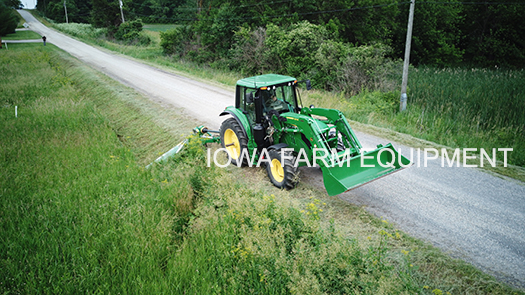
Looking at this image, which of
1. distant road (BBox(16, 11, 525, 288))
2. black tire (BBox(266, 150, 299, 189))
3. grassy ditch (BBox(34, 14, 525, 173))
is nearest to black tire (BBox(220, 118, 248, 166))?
black tire (BBox(266, 150, 299, 189))

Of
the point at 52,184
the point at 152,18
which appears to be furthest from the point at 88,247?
the point at 152,18

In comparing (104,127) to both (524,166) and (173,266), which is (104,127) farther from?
(524,166)

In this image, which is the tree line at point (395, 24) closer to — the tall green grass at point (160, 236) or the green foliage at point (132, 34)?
the green foliage at point (132, 34)

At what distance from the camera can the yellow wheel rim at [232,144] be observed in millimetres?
7914

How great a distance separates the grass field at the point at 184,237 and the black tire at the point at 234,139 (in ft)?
1.70

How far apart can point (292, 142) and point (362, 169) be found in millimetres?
1498

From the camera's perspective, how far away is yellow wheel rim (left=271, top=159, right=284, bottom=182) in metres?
6.60

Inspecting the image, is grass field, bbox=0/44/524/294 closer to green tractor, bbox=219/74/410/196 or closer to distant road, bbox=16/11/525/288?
distant road, bbox=16/11/525/288

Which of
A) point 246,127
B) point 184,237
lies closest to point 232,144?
point 246,127

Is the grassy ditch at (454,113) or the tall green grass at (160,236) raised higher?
the grassy ditch at (454,113)

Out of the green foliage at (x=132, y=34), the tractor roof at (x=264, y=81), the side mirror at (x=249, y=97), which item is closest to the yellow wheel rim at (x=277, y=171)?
the side mirror at (x=249, y=97)

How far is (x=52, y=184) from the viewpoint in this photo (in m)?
6.61

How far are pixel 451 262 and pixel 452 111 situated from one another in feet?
29.3

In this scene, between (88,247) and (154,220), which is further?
(154,220)
